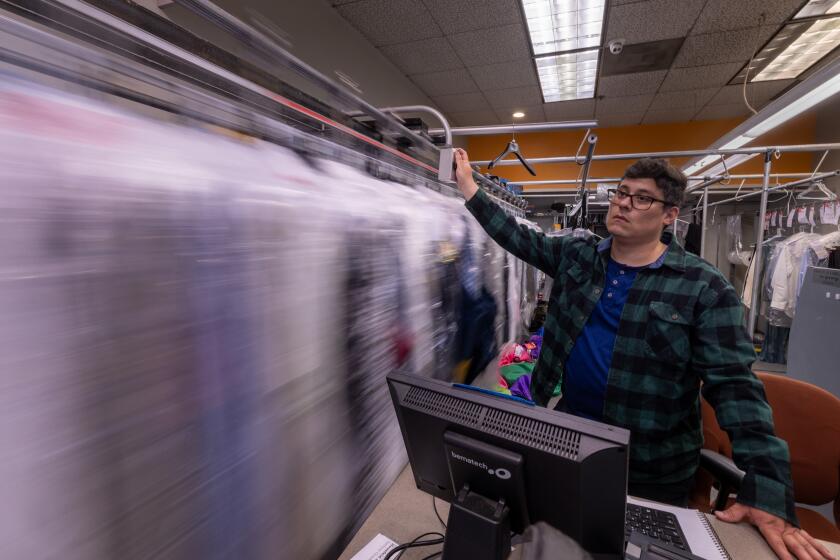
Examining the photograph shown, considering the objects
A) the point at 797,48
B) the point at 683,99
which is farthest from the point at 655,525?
the point at 683,99

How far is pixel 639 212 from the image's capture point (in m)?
1.19

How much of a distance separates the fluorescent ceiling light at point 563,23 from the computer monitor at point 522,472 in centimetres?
321

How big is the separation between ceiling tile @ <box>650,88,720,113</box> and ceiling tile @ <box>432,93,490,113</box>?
2.08 meters

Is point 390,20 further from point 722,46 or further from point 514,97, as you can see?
point 722,46

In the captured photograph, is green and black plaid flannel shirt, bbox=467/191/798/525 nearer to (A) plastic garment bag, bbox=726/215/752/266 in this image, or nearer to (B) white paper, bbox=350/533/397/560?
(B) white paper, bbox=350/533/397/560

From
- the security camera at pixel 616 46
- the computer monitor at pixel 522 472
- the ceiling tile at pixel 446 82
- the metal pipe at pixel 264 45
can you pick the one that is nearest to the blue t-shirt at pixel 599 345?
the computer monitor at pixel 522 472

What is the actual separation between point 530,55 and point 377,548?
Answer: 13.5 ft

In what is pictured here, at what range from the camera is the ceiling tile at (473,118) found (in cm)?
528

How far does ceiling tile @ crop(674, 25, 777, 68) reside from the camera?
3227 millimetres

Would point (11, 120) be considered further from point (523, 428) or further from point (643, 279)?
point (643, 279)

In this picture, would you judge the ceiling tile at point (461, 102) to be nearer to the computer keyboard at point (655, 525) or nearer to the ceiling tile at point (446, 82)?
the ceiling tile at point (446, 82)

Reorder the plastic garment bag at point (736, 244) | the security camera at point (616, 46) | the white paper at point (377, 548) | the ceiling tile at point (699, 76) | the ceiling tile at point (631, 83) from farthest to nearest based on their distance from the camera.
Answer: the plastic garment bag at point (736, 244), the ceiling tile at point (631, 83), the ceiling tile at point (699, 76), the security camera at point (616, 46), the white paper at point (377, 548)

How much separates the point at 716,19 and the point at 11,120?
4.24m

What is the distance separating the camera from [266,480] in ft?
2.00
